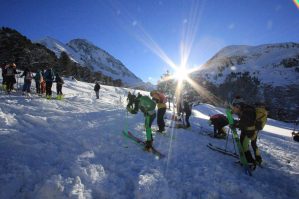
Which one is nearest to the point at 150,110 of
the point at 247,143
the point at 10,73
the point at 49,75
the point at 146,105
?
the point at 146,105

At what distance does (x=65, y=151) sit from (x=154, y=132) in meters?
5.51

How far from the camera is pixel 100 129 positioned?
998cm

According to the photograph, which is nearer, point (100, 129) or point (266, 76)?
point (100, 129)

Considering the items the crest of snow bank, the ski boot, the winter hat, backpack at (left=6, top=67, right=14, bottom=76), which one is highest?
backpack at (left=6, top=67, right=14, bottom=76)

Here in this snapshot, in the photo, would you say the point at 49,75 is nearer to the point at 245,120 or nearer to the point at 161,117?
the point at 161,117

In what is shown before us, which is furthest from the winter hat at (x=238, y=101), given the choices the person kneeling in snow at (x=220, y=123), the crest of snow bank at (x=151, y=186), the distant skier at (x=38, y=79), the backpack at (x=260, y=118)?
the distant skier at (x=38, y=79)

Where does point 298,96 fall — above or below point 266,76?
below

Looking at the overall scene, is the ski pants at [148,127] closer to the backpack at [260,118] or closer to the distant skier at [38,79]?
the backpack at [260,118]

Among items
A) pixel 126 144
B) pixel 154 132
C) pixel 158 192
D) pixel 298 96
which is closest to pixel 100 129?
pixel 126 144

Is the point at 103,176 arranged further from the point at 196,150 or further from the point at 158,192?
the point at 196,150

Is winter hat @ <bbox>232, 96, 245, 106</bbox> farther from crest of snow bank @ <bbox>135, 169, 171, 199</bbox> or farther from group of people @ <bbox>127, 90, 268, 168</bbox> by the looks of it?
crest of snow bank @ <bbox>135, 169, 171, 199</bbox>

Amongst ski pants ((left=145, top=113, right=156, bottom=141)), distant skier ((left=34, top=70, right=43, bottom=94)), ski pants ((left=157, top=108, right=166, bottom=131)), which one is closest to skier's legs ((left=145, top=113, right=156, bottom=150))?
ski pants ((left=145, top=113, right=156, bottom=141))

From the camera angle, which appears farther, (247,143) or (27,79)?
(27,79)

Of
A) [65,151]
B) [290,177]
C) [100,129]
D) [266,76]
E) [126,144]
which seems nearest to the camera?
[65,151]
